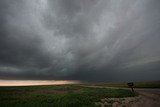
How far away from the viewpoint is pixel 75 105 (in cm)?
2139

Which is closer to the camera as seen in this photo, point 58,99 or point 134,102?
point 134,102

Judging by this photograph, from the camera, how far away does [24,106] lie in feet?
67.7

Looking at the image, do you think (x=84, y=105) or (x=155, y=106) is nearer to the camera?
(x=155, y=106)

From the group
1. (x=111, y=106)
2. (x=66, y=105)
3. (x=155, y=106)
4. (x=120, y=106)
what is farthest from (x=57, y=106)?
(x=155, y=106)

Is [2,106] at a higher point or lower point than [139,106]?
higher

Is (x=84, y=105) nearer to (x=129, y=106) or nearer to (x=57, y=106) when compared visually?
(x=57, y=106)

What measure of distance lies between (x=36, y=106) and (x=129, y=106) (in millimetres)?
13979

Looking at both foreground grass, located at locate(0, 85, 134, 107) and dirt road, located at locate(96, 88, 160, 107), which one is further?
foreground grass, located at locate(0, 85, 134, 107)

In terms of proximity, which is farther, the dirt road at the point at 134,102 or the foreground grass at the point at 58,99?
the foreground grass at the point at 58,99

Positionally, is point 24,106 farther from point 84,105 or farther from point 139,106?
point 139,106

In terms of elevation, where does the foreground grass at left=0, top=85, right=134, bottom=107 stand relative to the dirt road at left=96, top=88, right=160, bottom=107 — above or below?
above

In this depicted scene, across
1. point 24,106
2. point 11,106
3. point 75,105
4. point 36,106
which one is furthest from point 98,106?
point 11,106

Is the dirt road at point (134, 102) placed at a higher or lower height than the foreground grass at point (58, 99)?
lower

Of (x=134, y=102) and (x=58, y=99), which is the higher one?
(x=58, y=99)
